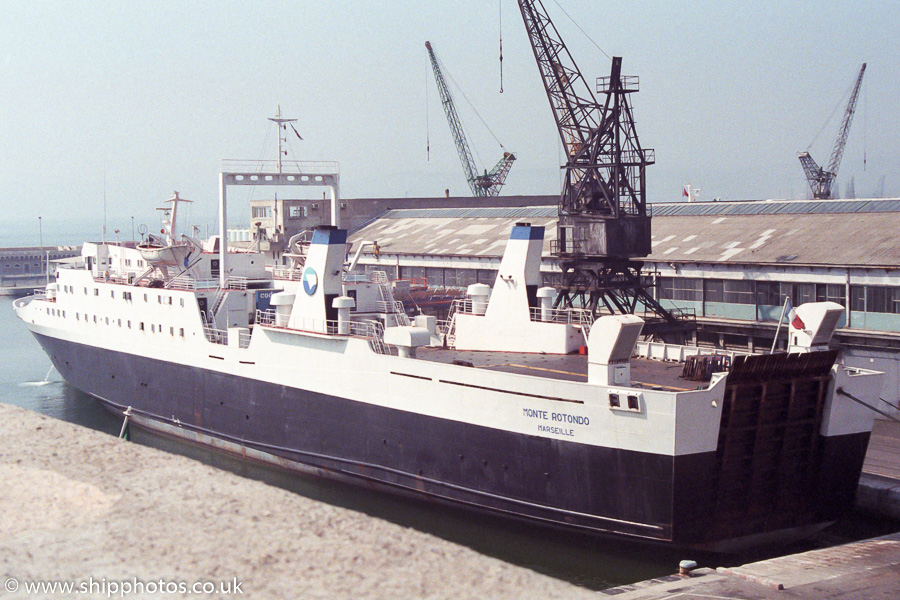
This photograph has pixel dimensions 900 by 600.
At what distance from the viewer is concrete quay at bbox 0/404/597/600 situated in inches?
404

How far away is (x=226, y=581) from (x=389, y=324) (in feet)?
65.1

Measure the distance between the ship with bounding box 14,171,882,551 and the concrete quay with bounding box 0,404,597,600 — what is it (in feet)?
27.1

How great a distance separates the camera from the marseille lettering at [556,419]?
20.0 m

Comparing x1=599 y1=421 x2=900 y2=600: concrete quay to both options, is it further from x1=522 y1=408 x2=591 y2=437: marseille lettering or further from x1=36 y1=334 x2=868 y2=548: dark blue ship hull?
x1=522 y1=408 x2=591 y2=437: marseille lettering

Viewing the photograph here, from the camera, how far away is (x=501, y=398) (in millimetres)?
21422

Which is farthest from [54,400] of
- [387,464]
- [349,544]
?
[349,544]

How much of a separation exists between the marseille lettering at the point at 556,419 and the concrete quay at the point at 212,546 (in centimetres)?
847

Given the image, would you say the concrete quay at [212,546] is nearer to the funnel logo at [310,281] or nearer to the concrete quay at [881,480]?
the funnel logo at [310,281]

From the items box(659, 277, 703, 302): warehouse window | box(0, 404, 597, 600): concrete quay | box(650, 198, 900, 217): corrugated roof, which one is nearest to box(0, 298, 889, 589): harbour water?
box(0, 404, 597, 600): concrete quay

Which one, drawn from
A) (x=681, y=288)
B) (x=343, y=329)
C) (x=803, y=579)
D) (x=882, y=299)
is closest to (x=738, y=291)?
(x=681, y=288)

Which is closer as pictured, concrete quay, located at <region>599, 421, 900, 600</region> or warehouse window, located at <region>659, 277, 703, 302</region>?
concrete quay, located at <region>599, 421, 900, 600</region>

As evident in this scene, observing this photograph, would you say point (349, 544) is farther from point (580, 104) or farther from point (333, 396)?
point (580, 104)

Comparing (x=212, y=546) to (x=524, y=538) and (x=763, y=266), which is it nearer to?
(x=524, y=538)

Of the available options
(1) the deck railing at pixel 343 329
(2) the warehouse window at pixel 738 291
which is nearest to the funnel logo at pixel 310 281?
(1) the deck railing at pixel 343 329
